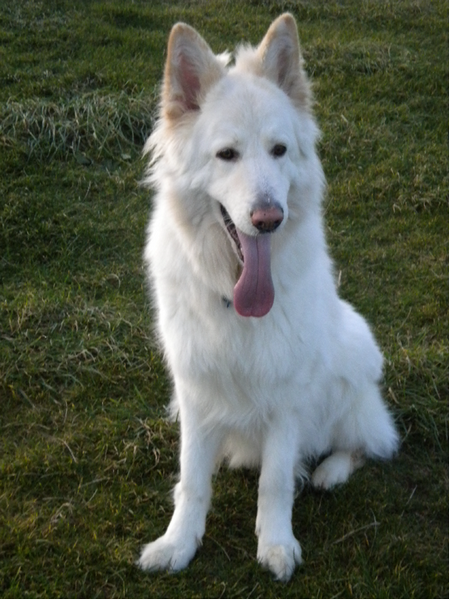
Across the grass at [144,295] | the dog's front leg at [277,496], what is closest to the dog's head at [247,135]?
the dog's front leg at [277,496]

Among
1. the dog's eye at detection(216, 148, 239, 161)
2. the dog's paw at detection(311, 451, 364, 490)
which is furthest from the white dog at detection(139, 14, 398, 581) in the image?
the dog's paw at detection(311, 451, 364, 490)

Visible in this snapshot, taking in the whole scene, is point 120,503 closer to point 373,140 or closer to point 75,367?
point 75,367

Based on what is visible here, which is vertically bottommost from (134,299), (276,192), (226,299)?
(134,299)

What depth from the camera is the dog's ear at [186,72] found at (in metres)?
2.83

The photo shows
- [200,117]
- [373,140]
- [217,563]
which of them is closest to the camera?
[200,117]

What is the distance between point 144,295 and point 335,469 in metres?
2.07

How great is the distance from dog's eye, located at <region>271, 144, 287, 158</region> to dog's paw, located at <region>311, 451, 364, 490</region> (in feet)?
5.36

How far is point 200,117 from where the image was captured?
286cm

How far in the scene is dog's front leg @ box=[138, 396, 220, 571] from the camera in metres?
3.07

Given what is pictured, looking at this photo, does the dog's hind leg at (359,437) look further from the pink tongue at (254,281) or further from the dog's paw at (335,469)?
the pink tongue at (254,281)

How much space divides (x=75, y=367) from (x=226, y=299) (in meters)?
1.58

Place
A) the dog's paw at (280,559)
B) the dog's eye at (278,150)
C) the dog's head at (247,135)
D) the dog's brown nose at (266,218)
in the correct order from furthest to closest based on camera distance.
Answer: the dog's paw at (280,559)
the dog's eye at (278,150)
the dog's head at (247,135)
the dog's brown nose at (266,218)

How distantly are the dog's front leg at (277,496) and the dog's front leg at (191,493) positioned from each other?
0.26m

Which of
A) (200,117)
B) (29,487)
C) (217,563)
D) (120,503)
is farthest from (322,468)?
(200,117)
